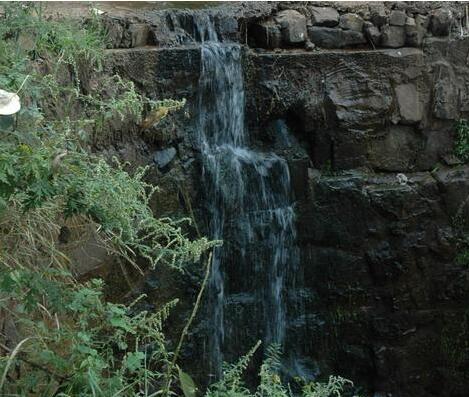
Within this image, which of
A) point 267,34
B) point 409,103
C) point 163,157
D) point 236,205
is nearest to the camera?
point 163,157

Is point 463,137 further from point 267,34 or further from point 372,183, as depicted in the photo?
point 267,34

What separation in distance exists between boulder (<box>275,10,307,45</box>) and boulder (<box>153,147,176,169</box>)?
4.38ft

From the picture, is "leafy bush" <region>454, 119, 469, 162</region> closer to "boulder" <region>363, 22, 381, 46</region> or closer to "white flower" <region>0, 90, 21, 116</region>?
"boulder" <region>363, 22, 381, 46</region>

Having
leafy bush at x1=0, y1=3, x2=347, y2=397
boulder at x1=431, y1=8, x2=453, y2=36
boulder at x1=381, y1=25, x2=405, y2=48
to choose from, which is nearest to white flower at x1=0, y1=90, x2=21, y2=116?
leafy bush at x1=0, y1=3, x2=347, y2=397

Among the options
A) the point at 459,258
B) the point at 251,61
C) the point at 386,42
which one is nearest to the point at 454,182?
the point at 459,258

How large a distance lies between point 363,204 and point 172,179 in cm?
158

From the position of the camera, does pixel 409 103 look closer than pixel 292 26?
No

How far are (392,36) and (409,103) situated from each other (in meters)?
0.55

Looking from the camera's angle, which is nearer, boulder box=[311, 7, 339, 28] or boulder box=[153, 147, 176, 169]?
boulder box=[153, 147, 176, 169]

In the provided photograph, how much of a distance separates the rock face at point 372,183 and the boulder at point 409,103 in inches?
0.4

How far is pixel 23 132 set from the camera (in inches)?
114

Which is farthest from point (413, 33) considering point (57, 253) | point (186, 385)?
point (186, 385)

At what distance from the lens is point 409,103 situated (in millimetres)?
5770

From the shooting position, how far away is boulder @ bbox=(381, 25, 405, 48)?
18.7ft
